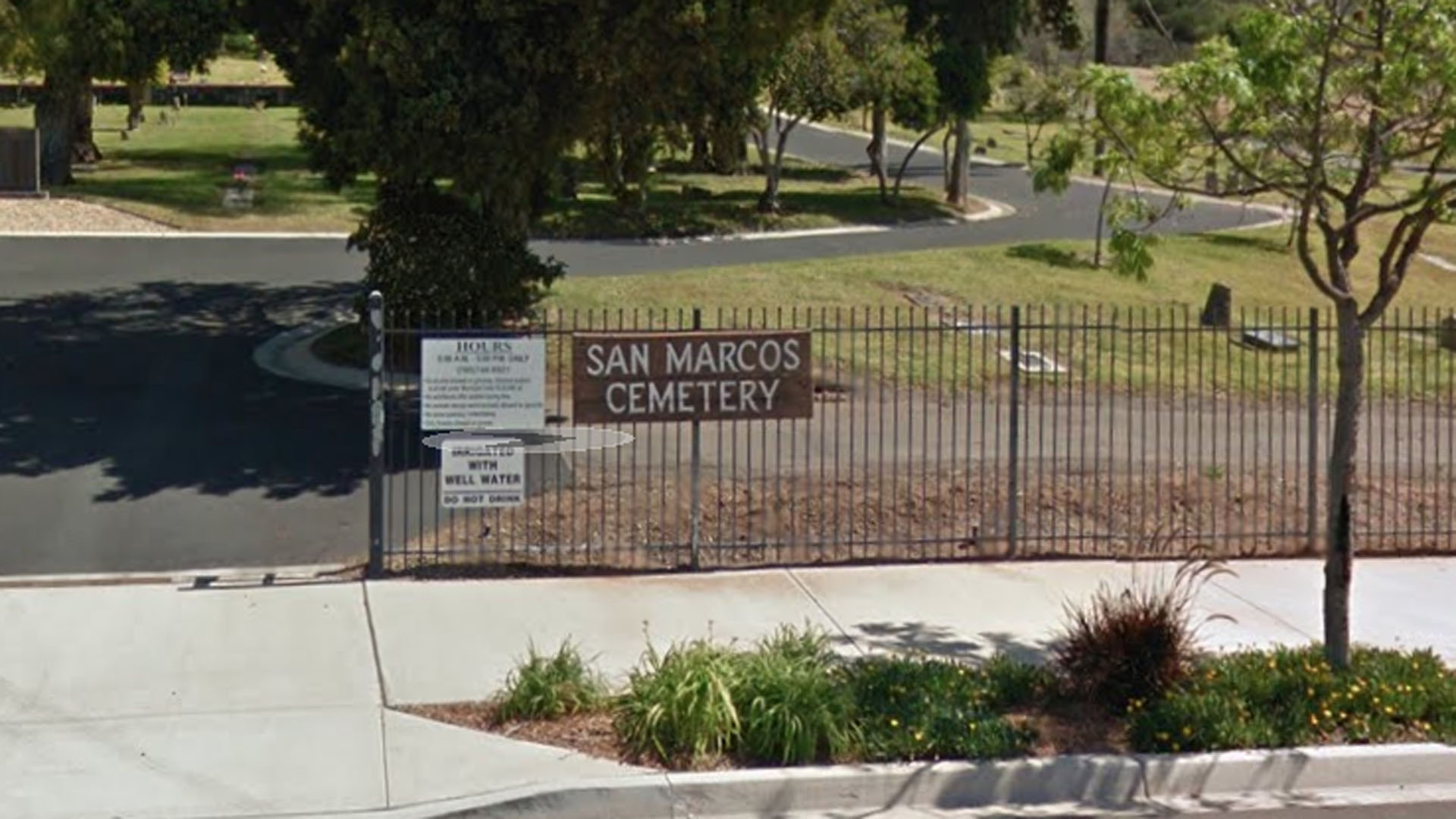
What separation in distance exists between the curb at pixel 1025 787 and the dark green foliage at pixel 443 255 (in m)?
12.1

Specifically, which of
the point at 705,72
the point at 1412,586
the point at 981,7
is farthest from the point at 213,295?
the point at 981,7

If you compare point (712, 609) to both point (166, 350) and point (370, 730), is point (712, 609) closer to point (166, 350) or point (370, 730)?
point (370, 730)

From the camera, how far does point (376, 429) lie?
41.8 ft

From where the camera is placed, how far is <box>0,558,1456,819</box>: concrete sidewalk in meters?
9.34

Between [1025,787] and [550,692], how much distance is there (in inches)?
96.5

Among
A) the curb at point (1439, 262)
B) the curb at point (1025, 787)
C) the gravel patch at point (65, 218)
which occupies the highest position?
the gravel patch at point (65, 218)

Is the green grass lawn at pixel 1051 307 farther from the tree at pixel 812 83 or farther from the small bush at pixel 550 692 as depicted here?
the small bush at pixel 550 692

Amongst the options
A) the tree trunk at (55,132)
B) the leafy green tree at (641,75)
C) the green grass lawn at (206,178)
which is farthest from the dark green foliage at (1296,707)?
the tree trunk at (55,132)

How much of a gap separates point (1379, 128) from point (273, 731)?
21.9 feet

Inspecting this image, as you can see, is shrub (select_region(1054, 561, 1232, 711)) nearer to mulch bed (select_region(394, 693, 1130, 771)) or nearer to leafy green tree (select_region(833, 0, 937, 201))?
mulch bed (select_region(394, 693, 1130, 771))

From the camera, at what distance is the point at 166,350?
73.2 feet

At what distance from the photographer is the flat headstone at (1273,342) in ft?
77.1

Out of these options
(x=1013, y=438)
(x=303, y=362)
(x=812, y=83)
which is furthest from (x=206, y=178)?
(x=1013, y=438)

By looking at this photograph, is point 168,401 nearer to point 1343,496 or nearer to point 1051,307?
point 1343,496
